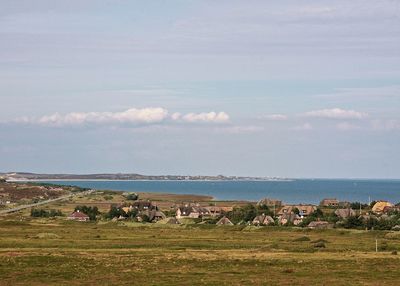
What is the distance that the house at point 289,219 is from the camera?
11800 centimetres

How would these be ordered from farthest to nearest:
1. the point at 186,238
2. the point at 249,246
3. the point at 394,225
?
1. the point at 394,225
2. the point at 186,238
3. the point at 249,246

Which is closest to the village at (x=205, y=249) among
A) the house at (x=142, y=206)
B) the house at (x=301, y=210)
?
the house at (x=301, y=210)

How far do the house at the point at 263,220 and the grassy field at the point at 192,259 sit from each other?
75.9ft

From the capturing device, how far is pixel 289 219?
399 ft

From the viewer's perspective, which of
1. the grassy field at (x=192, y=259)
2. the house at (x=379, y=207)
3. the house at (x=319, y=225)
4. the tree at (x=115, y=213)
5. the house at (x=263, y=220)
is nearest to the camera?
the grassy field at (x=192, y=259)

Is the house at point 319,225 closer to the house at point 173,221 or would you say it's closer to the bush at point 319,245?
the house at point 173,221

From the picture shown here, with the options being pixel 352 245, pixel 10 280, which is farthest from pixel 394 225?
pixel 10 280

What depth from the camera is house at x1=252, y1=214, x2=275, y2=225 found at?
383 ft

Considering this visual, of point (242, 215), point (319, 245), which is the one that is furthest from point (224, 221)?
point (319, 245)

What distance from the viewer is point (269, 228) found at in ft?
351

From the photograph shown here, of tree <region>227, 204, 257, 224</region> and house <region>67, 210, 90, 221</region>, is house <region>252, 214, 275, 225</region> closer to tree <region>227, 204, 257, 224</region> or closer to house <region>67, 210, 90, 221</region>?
tree <region>227, 204, 257, 224</region>

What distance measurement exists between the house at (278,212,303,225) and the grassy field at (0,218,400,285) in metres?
23.7

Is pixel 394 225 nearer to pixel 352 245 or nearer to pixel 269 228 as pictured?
pixel 269 228

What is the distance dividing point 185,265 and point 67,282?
39.4 feet
